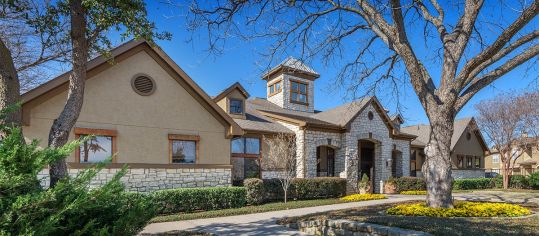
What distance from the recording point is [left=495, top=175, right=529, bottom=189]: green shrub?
94.7 ft

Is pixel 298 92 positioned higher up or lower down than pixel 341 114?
higher up

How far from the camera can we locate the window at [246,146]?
18750 mm

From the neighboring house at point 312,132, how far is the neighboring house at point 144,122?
3266 mm

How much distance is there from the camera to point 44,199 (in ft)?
11.8

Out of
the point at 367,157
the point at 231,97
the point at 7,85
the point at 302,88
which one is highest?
the point at 302,88

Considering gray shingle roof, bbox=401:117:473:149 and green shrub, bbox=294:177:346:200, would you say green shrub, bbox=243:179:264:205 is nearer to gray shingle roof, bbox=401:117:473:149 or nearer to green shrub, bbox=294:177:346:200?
green shrub, bbox=294:177:346:200

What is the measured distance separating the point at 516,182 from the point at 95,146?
104ft

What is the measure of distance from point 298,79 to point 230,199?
43.9 feet

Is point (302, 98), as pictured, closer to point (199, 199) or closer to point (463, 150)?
point (199, 199)

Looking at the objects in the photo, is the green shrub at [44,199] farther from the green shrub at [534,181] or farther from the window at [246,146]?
the green shrub at [534,181]

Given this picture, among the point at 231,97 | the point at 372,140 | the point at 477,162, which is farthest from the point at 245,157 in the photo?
the point at 477,162

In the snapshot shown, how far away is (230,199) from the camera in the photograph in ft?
47.0

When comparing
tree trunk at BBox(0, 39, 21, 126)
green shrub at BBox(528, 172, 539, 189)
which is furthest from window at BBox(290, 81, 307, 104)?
tree trunk at BBox(0, 39, 21, 126)

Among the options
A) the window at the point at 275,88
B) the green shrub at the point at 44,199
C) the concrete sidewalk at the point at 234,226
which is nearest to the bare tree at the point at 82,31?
the green shrub at the point at 44,199
